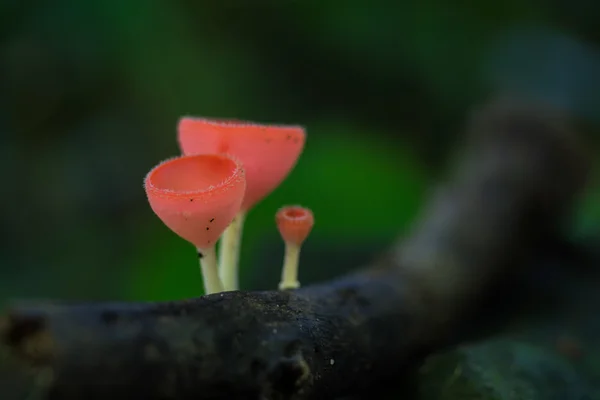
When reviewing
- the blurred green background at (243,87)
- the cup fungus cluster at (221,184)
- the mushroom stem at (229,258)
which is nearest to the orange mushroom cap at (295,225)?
the cup fungus cluster at (221,184)

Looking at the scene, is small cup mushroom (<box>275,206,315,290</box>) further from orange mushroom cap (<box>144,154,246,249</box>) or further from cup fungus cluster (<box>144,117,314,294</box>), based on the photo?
orange mushroom cap (<box>144,154,246,249</box>)

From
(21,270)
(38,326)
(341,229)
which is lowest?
(21,270)

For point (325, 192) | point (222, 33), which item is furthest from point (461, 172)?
point (222, 33)

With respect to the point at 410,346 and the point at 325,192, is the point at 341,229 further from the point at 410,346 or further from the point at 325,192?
the point at 410,346

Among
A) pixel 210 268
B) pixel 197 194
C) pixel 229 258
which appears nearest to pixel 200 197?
pixel 197 194

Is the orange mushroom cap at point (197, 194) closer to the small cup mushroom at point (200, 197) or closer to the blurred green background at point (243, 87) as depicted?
the small cup mushroom at point (200, 197)

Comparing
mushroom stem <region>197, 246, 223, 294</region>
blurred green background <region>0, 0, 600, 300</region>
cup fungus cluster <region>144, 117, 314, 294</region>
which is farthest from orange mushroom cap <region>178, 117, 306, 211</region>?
blurred green background <region>0, 0, 600, 300</region>
